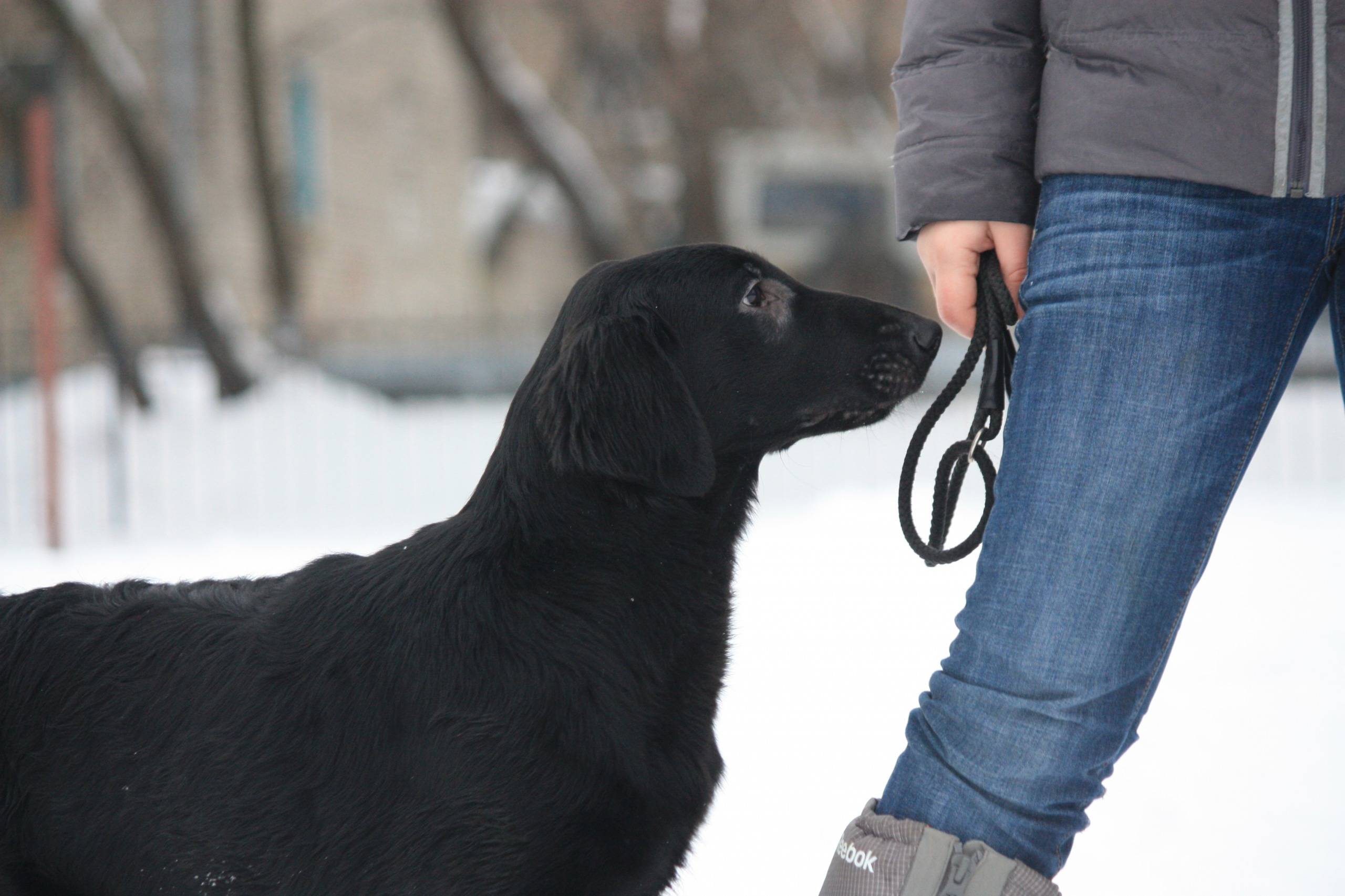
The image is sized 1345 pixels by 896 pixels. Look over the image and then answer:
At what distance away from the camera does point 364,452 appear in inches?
411

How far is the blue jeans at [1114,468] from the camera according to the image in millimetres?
1604

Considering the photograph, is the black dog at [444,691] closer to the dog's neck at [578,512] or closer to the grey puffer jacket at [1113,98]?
the dog's neck at [578,512]

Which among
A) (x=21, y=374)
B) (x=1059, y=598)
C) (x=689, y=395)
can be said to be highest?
(x=689, y=395)

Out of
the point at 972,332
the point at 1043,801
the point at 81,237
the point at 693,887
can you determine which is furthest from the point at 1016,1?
the point at 81,237

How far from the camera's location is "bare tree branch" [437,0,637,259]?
42.5 feet

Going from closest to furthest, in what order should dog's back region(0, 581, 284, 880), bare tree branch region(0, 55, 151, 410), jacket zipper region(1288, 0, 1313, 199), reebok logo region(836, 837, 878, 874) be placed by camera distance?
jacket zipper region(1288, 0, 1313, 199) < reebok logo region(836, 837, 878, 874) < dog's back region(0, 581, 284, 880) < bare tree branch region(0, 55, 151, 410)

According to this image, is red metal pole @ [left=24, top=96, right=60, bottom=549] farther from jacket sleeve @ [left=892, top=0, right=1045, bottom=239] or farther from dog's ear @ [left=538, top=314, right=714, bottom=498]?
jacket sleeve @ [left=892, top=0, right=1045, bottom=239]

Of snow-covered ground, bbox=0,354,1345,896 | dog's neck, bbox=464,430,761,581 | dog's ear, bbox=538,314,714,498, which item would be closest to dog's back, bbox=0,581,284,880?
dog's neck, bbox=464,430,761,581

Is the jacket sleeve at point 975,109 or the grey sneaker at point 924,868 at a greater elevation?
the jacket sleeve at point 975,109

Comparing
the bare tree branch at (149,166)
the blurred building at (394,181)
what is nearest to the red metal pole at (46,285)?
the bare tree branch at (149,166)

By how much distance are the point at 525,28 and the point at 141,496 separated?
1666 cm

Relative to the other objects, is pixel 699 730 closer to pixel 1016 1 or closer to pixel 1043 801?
pixel 1043 801

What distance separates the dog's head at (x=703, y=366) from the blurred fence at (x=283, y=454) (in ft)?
21.0

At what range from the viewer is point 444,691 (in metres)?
2.01
